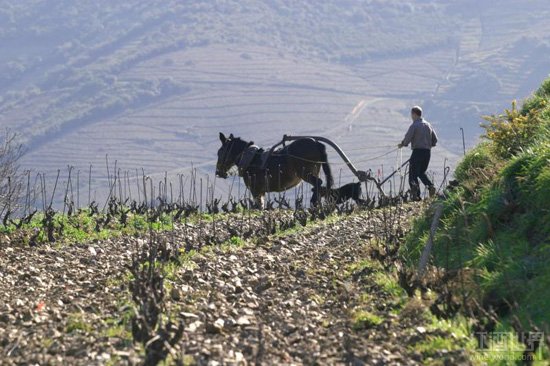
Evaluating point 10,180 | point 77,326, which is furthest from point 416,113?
point 77,326

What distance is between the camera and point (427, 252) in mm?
11305

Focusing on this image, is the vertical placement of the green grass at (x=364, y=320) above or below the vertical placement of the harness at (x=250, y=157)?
below

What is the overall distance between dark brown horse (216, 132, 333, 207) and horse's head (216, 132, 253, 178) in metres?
0.69

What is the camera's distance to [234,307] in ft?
32.5

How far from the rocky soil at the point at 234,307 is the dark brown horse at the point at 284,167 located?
9.14m

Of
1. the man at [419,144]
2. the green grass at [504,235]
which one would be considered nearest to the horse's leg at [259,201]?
the man at [419,144]

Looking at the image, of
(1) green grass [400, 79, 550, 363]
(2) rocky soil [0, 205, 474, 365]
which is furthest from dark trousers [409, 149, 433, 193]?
(1) green grass [400, 79, 550, 363]

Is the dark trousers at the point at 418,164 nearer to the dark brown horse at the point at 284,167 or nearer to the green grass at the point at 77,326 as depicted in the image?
the dark brown horse at the point at 284,167

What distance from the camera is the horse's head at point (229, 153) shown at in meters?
26.1

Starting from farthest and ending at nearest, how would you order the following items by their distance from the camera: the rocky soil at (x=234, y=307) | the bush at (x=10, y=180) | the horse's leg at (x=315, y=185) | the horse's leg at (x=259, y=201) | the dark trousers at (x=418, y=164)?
the bush at (x=10, y=180)
the horse's leg at (x=315, y=185)
the horse's leg at (x=259, y=201)
the dark trousers at (x=418, y=164)
the rocky soil at (x=234, y=307)

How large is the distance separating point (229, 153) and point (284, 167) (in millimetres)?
1935

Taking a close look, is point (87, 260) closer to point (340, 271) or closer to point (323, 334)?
point (340, 271)

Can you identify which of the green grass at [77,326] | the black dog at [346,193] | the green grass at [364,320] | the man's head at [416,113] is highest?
the man's head at [416,113]

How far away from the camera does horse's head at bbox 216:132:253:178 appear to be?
26.1 m
